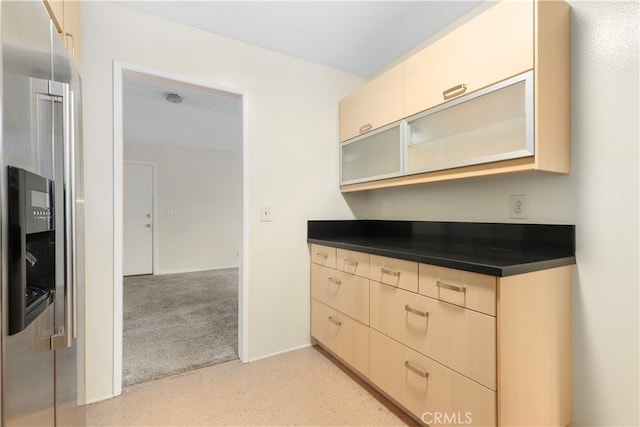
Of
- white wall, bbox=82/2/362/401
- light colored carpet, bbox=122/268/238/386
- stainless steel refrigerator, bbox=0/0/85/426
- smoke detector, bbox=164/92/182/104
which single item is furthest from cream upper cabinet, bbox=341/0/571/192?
smoke detector, bbox=164/92/182/104

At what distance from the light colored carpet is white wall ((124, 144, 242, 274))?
2.80 feet

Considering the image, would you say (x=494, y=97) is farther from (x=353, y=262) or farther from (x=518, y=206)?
(x=353, y=262)

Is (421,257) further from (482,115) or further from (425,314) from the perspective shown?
(482,115)

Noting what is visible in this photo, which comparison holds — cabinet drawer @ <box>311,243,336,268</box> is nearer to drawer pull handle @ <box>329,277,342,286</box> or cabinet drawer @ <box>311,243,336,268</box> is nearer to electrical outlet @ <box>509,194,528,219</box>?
drawer pull handle @ <box>329,277,342,286</box>

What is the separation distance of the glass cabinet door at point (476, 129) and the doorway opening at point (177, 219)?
3.91 ft

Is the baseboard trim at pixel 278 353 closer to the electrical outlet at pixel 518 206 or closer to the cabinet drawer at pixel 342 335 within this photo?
the cabinet drawer at pixel 342 335

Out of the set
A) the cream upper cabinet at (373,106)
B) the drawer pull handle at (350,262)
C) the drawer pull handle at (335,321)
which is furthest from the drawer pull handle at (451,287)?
the cream upper cabinet at (373,106)

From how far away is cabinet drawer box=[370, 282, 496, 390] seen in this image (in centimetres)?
107

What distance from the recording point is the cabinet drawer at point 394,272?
4.46 feet

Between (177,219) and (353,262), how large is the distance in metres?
4.28

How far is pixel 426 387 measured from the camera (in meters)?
1.31

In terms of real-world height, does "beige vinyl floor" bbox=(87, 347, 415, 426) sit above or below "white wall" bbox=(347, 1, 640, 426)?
below

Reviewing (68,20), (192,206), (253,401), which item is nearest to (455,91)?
(68,20)

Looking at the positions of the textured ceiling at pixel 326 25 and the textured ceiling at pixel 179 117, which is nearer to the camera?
the textured ceiling at pixel 326 25
